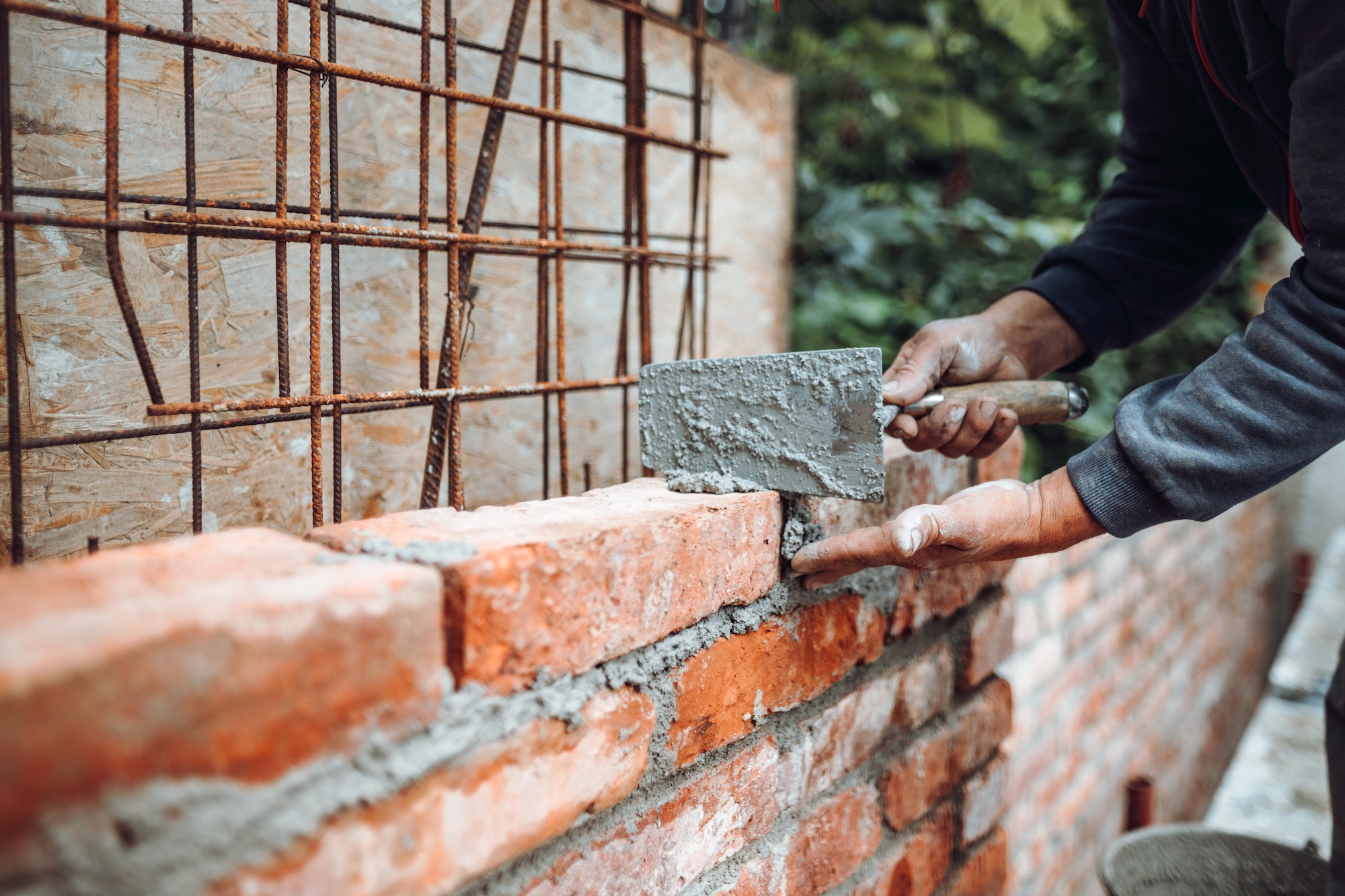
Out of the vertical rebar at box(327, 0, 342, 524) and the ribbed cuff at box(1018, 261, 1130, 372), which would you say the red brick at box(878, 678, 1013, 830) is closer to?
the ribbed cuff at box(1018, 261, 1130, 372)

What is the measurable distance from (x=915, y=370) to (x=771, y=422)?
0.34 meters

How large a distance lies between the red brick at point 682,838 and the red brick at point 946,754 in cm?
29

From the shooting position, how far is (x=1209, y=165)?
1.46 metres

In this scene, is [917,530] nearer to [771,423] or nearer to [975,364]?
[771,423]

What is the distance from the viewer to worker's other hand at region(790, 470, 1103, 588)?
956 millimetres

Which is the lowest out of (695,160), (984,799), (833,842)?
(984,799)

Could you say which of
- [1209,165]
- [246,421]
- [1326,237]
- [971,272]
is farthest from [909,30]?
[246,421]

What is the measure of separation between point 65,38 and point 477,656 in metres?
1.17

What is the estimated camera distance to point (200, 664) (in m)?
0.48

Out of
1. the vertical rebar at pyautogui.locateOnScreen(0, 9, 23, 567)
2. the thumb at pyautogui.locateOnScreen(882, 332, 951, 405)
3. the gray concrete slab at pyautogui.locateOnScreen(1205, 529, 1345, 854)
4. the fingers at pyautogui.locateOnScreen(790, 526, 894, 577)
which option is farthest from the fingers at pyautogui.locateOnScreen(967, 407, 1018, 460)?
the gray concrete slab at pyautogui.locateOnScreen(1205, 529, 1345, 854)

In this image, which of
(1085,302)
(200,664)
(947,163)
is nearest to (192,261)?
(200,664)

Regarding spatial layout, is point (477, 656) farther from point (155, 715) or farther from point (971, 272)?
point (971, 272)

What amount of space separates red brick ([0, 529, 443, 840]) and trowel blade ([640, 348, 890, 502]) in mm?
482

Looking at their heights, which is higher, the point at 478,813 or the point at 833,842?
the point at 478,813
